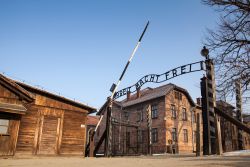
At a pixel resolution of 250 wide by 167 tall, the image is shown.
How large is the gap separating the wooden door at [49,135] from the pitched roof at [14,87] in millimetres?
2104

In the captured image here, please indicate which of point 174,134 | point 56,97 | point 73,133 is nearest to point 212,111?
point 73,133

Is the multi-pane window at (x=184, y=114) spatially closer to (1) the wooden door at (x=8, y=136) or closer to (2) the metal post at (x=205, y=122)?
(2) the metal post at (x=205, y=122)

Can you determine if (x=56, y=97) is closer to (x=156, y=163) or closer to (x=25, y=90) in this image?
(x=25, y=90)

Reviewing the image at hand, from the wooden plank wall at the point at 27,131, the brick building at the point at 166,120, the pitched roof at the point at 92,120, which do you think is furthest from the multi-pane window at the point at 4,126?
the pitched roof at the point at 92,120

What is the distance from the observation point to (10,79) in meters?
14.3

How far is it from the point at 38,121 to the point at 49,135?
1169mm

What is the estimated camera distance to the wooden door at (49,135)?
15.0 metres

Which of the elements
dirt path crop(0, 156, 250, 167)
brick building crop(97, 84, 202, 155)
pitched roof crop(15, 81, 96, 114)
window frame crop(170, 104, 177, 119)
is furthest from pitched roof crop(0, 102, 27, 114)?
window frame crop(170, 104, 177, 119)

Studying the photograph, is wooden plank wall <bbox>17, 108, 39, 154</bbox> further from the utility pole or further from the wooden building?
the utility pole

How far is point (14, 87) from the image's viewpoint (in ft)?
45.7

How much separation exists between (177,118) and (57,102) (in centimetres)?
1947

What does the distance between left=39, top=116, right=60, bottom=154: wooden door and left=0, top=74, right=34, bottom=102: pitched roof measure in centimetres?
210

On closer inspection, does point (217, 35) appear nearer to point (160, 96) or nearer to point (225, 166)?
point (225, 166)

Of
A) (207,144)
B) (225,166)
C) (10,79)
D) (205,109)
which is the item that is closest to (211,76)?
(205,109)
